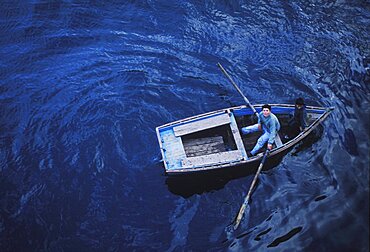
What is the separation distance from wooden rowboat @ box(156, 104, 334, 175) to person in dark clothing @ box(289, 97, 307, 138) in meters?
0.15

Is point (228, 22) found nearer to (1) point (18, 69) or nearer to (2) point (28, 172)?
(1) point (18, 69)

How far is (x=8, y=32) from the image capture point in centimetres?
1764

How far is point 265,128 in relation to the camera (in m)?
12.5

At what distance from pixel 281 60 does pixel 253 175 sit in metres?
7.34

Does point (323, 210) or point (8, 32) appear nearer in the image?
point (323, 210)

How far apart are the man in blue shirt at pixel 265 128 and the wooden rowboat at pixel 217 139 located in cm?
35

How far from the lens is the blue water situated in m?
10.7

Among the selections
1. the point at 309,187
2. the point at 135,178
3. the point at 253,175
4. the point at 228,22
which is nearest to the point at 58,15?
the point at 228,22

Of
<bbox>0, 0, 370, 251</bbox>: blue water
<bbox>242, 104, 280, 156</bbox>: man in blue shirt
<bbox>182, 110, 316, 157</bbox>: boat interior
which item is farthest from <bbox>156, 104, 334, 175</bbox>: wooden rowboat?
<bbox>0, 0, 370, 251</bbox>: blue water

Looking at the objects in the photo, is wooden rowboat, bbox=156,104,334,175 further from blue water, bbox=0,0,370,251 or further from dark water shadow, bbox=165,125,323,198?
blue water, bbox=0,0,370,251

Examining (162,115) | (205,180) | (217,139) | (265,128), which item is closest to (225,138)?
(217,139)

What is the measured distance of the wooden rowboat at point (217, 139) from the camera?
11282mm

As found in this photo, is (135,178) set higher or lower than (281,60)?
lower

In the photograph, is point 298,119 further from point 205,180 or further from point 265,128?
point 205,180
